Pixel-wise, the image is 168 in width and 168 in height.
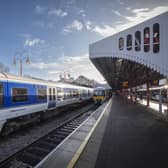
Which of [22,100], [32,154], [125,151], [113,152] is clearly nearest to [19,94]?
[22,100]

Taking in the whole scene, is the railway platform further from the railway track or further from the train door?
the train door

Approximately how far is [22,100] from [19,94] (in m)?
0.42

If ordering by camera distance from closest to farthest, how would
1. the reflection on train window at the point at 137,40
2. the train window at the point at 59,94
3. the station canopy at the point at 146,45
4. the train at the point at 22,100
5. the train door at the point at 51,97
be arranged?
the train at the point at 22,100, the train door at the point at 51,97, the train window at the point at 59,94, the station canopy at the point at 146,45, the reflection on train window at the point at 137,40

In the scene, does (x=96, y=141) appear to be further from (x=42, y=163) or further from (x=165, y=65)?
(x=165, y=65)

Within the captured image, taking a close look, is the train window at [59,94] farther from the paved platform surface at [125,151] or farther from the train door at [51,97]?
the paved platform surface at [125,151]

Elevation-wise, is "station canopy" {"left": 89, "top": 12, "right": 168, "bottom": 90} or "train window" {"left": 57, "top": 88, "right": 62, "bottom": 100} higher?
"station canopy" {"left": 89, "top": 12, "right": 168, "bottom": 90}

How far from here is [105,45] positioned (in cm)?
2019

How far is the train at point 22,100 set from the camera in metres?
6.79

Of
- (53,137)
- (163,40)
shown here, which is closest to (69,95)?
(53,137)

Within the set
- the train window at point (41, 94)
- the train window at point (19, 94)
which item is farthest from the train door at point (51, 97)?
the train window at point (19, 94)

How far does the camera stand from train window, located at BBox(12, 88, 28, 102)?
24.2ft

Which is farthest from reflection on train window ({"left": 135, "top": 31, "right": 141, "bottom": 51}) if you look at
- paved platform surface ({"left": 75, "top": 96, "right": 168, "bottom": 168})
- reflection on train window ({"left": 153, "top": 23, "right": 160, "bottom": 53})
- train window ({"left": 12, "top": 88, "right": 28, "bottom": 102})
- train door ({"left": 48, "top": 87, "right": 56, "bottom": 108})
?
train window ({"left": 12, "top": 88, "right": 28, "bottom": 102})

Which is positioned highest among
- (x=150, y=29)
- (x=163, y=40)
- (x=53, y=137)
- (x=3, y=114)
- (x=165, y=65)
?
(x=150, y=29)

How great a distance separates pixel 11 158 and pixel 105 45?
59.9ft
